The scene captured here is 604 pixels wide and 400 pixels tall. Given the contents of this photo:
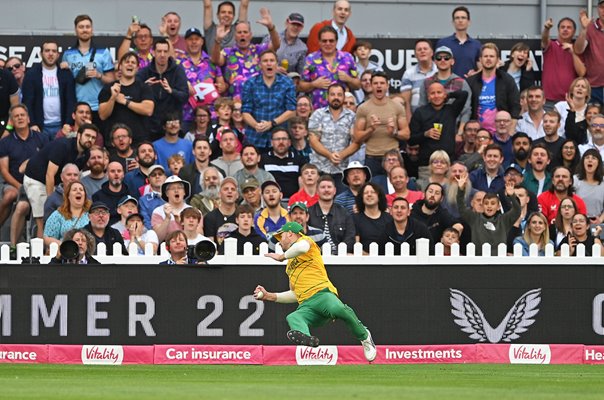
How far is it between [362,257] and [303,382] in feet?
15.4

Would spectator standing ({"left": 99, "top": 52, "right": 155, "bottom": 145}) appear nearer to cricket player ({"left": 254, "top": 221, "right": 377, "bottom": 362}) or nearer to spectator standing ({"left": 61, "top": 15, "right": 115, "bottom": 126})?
spectator standing ({"left": 61, "top": 15, "right": 115, "bottom": 126})

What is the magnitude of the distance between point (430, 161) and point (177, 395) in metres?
9.45

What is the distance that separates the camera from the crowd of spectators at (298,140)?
60.8 feet

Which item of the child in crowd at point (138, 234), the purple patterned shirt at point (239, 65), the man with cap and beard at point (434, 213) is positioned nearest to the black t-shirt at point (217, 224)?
the child in crowd at point (138, 234)

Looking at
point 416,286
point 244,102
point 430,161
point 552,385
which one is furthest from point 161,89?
point 552,385

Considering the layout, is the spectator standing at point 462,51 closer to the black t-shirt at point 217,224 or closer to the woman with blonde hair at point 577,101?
the woman with blonde hair at point 577,101

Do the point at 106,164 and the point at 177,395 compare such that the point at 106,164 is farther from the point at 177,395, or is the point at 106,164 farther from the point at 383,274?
the point at 177,395

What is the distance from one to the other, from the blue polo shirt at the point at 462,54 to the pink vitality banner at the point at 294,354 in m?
6.08

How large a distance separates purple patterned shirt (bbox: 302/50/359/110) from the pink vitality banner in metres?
5.45

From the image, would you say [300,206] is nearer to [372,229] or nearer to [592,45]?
[372,229]

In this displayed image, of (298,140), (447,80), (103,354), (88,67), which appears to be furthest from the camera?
(447,80)

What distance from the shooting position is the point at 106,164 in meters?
19.5

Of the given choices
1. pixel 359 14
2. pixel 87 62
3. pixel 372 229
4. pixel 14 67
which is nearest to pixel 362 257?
pixel 372 229

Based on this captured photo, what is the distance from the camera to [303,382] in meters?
13.2
